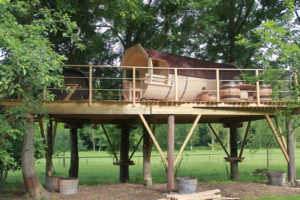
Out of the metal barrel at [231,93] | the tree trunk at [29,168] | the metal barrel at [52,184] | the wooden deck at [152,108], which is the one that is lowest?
the metal barrel at [52,184]

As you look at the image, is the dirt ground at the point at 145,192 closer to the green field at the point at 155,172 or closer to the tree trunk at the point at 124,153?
the green field at the point at 155,172

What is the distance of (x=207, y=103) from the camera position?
11.3 m

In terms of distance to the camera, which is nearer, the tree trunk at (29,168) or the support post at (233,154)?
the tree trunk at (29,168)

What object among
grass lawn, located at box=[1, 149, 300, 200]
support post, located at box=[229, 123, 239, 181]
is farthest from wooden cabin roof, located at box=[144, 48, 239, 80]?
grass lawn, located at box=[1, 149, 300, 200]

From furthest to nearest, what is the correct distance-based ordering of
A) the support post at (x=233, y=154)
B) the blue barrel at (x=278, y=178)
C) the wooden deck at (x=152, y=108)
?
the support post at (x=233, y=154), the blue barrel at (x=278, y=178), the wooden deck at (x=152, y=108)

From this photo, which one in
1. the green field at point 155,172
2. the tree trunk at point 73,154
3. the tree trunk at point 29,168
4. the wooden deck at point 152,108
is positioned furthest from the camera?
the green field at point 155,172

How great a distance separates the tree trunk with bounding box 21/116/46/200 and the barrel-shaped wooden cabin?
368 centimetres

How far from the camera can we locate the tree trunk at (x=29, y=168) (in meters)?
10.3

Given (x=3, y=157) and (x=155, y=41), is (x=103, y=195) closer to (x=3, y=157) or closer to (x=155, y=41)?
(x=3, y=157)

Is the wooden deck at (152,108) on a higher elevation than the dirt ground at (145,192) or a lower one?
higher

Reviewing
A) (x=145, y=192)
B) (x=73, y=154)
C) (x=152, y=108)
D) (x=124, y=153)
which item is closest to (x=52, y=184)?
(x=73, y=154)

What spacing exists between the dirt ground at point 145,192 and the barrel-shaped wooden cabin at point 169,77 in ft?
11.4

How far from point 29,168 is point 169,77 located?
5.91 m

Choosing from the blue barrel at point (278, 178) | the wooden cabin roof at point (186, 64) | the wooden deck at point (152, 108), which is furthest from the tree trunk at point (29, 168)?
the blue barrel at point (278, 178)
